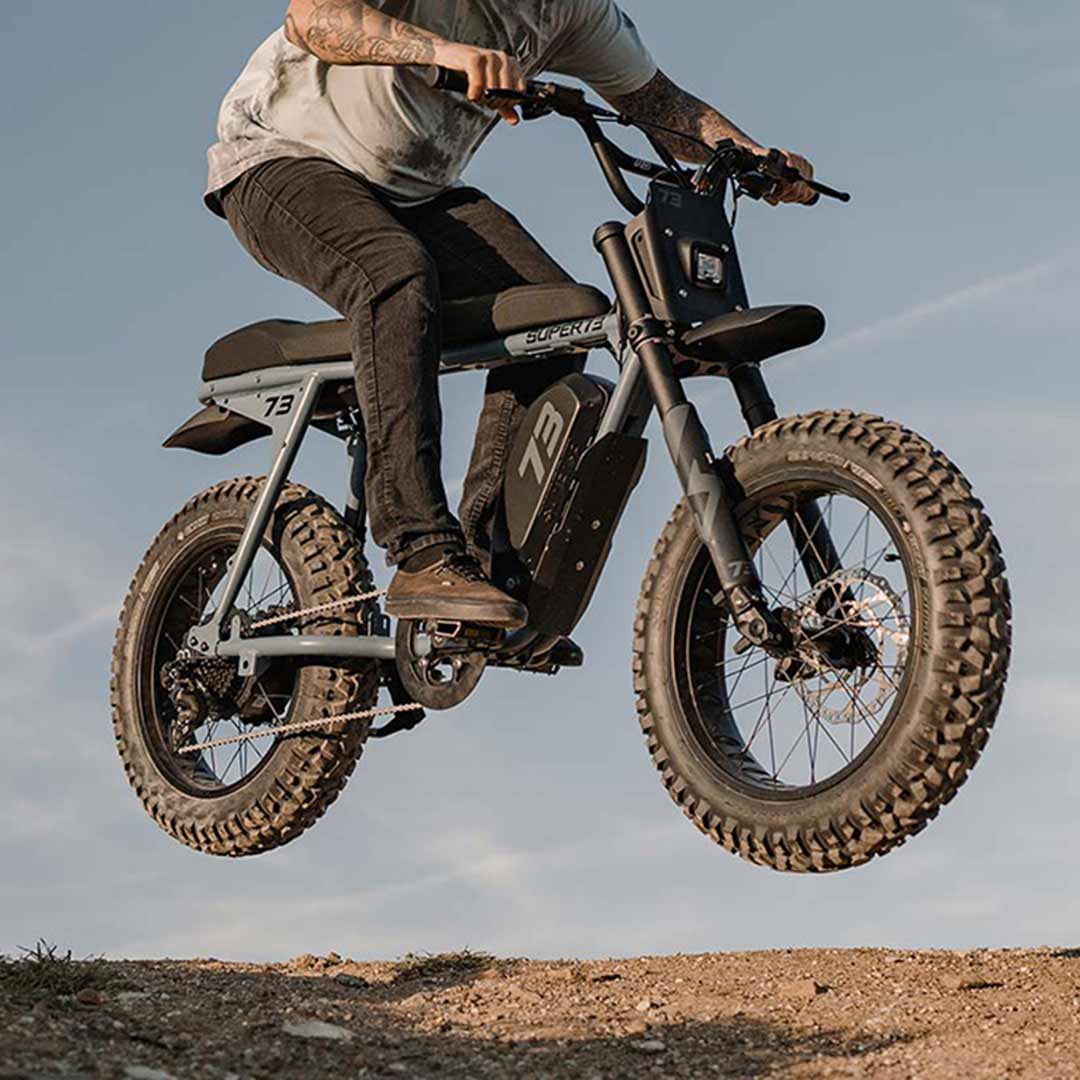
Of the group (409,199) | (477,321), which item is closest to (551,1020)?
(477,321)

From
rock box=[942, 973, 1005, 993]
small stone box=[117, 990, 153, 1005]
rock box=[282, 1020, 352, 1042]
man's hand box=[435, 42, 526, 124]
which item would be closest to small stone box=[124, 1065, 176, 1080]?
rock box=[282, 1020, 352, 1042]

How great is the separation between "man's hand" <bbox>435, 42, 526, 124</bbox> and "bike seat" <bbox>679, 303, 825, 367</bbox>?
3.36 ft

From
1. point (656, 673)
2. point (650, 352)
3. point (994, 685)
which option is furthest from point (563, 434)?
point (994, 685)

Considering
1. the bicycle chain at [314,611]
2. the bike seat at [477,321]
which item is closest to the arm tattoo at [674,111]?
the bike seat at [477,321]

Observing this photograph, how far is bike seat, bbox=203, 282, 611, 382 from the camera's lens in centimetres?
643

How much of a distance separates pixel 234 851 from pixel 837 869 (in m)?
2.93

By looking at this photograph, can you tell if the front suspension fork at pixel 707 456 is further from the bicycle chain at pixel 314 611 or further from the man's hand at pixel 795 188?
the bicycle chain at pixel 314 611

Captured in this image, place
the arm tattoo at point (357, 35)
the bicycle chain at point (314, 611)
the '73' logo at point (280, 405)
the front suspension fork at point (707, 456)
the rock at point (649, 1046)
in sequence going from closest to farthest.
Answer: the rock at point (649, 1046) → the front suspension fork at point (707, 456) → the arm tattoo at point (357, 35) → the bicycle chain at point (314, 611) → the '73' logo at point (280, 405)

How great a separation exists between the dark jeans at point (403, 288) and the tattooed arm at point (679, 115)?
0.90m

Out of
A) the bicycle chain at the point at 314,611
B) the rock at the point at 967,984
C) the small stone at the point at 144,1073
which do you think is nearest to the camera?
the small stone at the point at 144,1073

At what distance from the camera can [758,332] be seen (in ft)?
19.3

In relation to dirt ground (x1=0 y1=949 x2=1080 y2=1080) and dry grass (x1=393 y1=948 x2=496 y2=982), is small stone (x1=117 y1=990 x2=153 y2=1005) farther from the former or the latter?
dry grass (x1=393 y1=948 x2=496 y2=982)

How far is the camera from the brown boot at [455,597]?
607 centimetres

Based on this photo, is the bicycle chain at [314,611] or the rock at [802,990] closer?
the rock at [802,990]
